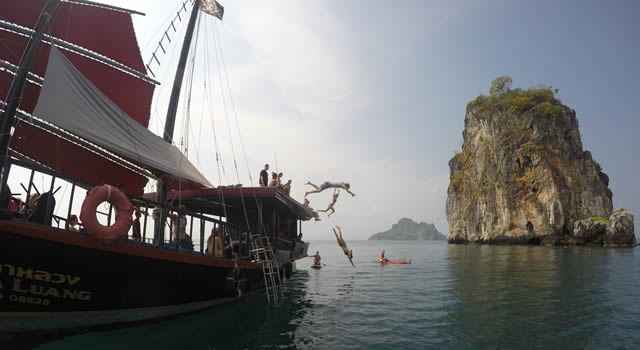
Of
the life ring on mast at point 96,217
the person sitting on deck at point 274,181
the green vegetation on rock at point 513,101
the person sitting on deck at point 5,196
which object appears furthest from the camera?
the green vegetation on rock at point 513,101

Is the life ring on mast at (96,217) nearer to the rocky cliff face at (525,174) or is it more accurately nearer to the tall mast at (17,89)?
the tall mast at (17,89)

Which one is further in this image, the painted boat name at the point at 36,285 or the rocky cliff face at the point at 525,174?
the rocky cliff face at the point at 525,174

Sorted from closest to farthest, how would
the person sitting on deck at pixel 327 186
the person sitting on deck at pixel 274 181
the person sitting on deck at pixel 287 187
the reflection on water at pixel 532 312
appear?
the reflection on water at pixel 532 312, the person sitting on deck at pixel 274 181, the person sitting on deck at pixel 287 187, the person sitting on deck at pixel 327 186

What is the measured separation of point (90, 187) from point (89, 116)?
1989 mm

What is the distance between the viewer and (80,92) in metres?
7.68

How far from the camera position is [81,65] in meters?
11.5

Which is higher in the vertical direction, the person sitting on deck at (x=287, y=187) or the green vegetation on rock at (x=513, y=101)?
the green vegetation on rock at (x=513, y=101)

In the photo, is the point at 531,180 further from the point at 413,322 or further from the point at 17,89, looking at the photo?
the point at 17,89

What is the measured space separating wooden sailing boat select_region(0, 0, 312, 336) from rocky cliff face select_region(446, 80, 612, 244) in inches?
2280

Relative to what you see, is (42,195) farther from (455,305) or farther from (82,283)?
(455,305)

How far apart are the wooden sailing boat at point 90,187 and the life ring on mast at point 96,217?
0.32 feet

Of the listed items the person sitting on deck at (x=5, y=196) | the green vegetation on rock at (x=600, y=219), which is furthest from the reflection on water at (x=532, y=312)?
the green vegetation on rock at (x=600, y=219)

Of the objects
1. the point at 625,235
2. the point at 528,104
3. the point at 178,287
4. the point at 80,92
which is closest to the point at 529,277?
the point at 178,287

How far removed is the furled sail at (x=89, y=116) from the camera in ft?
22.9
